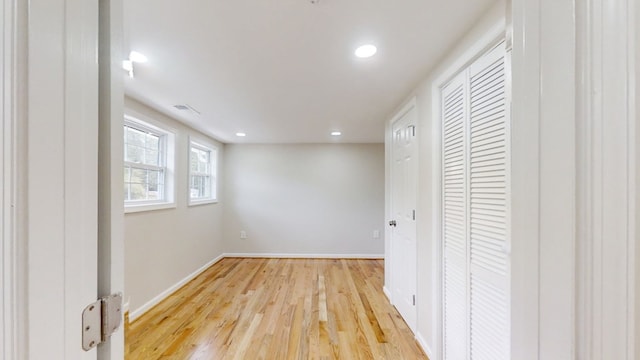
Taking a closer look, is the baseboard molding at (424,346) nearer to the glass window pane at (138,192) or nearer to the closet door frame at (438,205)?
the closet door frame at (438,205)

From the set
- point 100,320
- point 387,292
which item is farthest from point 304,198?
point 100,320

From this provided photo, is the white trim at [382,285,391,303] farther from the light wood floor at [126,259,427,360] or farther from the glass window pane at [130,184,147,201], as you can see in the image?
the glass window pane at [130,184,147,201]

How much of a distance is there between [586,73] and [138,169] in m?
3.30

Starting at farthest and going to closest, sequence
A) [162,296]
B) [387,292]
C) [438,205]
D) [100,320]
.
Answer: [387,292] < [162,296] < [438,205] < [100,320]

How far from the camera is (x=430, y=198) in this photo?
193cm

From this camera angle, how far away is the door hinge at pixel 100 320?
437 millimetres

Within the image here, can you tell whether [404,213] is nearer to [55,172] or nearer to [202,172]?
[55,172]

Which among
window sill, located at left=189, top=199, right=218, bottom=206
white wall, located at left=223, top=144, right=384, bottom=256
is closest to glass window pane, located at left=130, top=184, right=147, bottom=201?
window sill, located at left=189, top=199, right=218, bottom=206

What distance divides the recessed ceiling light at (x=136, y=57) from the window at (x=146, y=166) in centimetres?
99

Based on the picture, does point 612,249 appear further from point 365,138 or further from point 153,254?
point 365,138

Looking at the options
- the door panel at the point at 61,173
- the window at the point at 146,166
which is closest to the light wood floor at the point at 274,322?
the window at the point at 146,166

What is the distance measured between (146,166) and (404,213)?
2.74 m

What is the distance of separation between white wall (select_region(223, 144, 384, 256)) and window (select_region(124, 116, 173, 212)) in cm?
168

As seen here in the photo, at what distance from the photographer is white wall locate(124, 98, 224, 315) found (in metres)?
2.50
